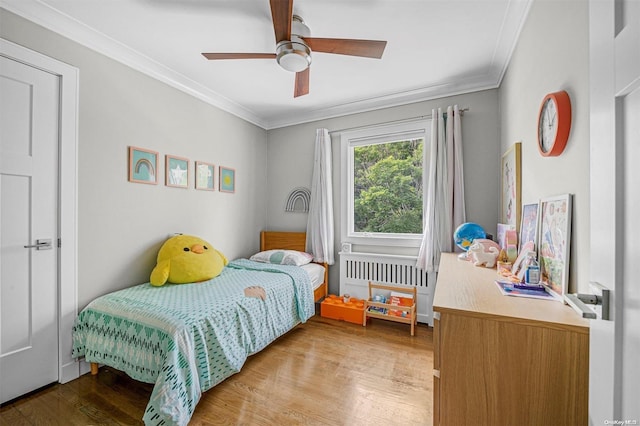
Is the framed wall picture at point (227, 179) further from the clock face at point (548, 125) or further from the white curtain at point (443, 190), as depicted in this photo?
the clock face at point (548, 125)

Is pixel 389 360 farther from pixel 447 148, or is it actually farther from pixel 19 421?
pixel 19 421

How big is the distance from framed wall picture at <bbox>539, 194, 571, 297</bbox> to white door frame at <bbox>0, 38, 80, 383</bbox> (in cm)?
296

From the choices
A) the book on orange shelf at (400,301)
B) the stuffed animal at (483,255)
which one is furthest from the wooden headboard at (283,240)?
the stuffed animal at (483,255)

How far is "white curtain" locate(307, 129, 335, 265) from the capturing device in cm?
330

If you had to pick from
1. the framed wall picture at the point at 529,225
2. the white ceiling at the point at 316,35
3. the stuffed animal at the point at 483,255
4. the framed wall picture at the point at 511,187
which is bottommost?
the stuffed animal at the point at 483,255

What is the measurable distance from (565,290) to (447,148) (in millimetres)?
1882

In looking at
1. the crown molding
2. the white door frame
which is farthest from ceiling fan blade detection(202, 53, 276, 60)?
the white door frame

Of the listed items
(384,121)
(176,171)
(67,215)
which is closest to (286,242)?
(176,171)

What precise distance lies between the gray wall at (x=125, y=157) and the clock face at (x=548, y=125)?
9.63 feet

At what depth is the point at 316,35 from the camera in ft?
6.43

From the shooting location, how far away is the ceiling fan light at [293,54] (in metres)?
1.77

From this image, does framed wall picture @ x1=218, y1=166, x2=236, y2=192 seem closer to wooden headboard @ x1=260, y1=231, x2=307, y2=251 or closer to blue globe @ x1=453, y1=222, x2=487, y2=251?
wooden headboard @ x1=260, y1=231, x2=307, y2=251

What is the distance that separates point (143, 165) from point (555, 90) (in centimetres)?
298

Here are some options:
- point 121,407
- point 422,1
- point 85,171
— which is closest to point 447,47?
point 422,1
